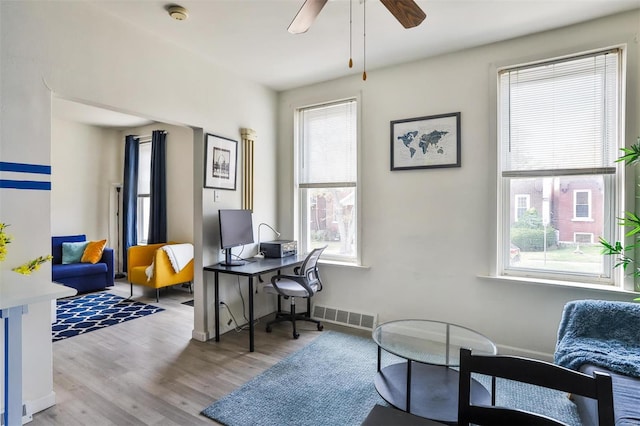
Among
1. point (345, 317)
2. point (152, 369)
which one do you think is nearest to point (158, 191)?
point (152, 369)

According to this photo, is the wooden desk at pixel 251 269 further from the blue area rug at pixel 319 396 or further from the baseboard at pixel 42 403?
the baseboard at pixel 42 403

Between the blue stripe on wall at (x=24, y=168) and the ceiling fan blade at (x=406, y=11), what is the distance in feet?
7.70

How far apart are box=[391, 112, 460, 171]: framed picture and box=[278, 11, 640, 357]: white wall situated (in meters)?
0.07

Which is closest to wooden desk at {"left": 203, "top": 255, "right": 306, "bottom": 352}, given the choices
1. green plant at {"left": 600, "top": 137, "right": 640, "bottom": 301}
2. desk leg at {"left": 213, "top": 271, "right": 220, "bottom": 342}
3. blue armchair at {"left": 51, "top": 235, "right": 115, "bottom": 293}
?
desk leg at {"left": 213, "top": 271, "right": 220, "bottom": 342}

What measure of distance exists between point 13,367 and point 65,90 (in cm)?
175

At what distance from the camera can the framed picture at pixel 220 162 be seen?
3.30 m

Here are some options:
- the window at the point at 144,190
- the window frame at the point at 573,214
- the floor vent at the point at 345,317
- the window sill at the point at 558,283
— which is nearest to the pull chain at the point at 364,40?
the window frame at the point at 573,214

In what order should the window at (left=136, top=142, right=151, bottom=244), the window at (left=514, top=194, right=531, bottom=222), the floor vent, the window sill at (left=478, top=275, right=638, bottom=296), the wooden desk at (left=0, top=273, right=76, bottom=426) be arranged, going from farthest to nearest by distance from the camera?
the window at (left=136, top=142, right=151, bottom=244) < the floor vent < the window at (left=514, top=194, right=531, bottom=222) < the window sill at (left=478, top=275, right=638, bottom=296) < the wooden desk at (left=0, top=273, right=76, bottom=426)

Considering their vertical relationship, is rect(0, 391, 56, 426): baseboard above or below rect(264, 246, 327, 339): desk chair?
below

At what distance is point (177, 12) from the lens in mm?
2426

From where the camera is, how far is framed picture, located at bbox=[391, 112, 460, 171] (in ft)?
10.3

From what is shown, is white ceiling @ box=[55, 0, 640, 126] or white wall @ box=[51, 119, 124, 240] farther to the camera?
white wall @ box=[51, 119, 124, 240]

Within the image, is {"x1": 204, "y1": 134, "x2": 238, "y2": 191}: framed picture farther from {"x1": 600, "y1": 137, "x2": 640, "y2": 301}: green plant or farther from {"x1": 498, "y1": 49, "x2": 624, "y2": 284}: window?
{"x1": 600, "y1": 137, "x2": 640, "y2": 301}: green plant

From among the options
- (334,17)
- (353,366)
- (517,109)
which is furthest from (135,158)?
(517,109)
